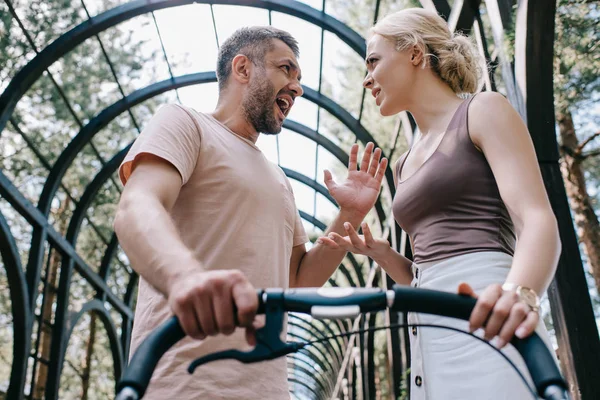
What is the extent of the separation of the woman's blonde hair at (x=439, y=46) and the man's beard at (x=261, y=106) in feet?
1.85

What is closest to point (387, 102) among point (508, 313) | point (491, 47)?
point (508, 313)

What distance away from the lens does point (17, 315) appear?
9.75 meters

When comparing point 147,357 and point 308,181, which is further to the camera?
point 308,181

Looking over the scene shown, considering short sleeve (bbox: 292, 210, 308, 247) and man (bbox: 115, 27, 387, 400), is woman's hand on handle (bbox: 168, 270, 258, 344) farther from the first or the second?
short sleeve (bbox: 292, 210, 308, 247)

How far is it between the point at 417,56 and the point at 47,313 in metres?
10.7

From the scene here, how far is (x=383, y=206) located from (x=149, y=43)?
4.94 metres

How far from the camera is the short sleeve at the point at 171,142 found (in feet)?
5.47

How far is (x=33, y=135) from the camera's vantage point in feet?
34.7

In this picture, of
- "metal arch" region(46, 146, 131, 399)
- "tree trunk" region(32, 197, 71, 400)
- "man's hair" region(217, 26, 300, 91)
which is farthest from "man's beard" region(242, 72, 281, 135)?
"tree trunk" region(32, 197, 71, 400)

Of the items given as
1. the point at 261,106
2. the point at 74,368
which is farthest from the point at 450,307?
the point at 74,368

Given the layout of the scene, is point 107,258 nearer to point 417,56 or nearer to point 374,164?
point 374,164

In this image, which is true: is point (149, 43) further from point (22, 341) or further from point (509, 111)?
point (509, 111)

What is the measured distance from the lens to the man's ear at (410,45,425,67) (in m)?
2.13

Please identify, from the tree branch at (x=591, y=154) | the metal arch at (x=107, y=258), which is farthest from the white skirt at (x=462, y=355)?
the metal arch at (x=107, y=258)
